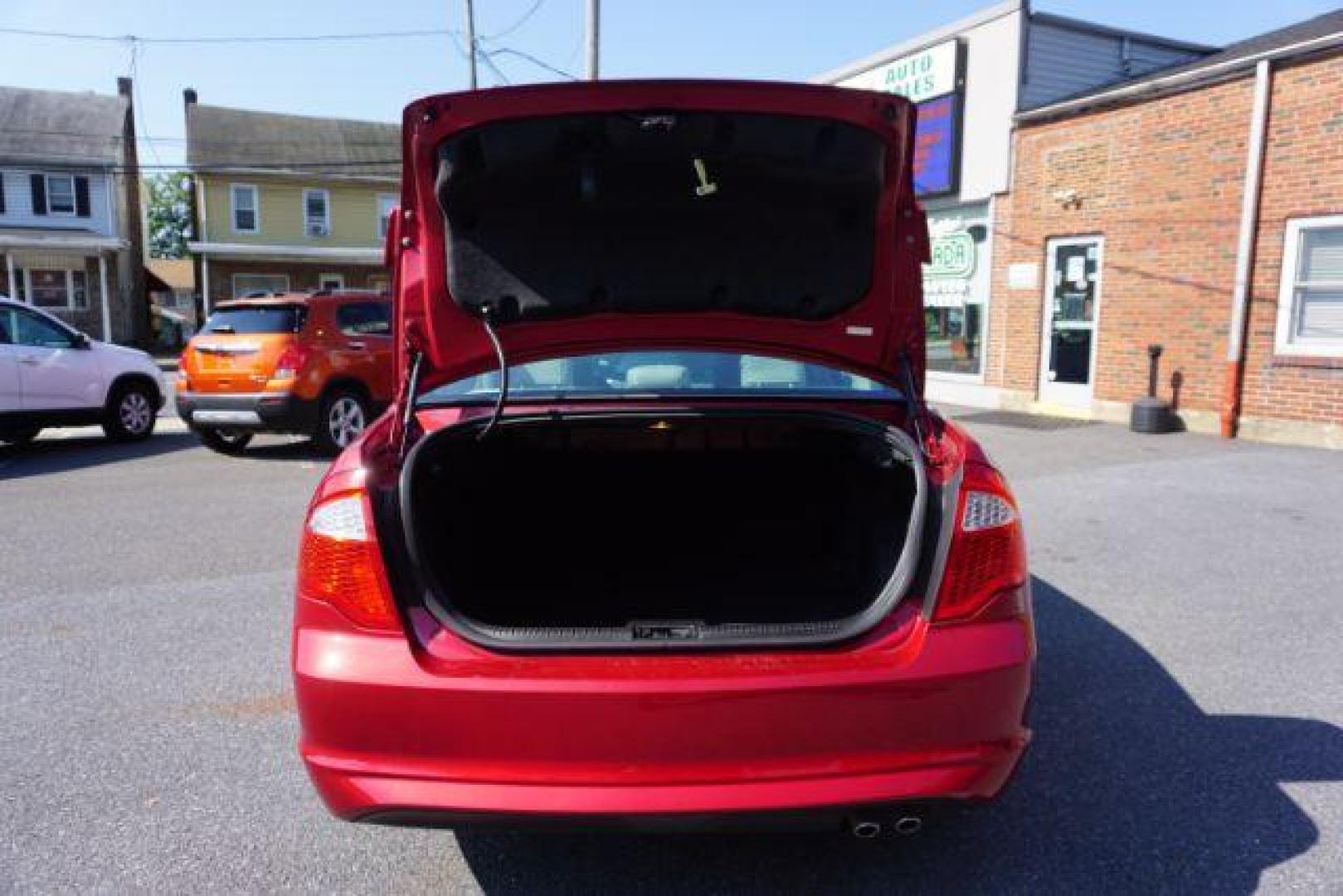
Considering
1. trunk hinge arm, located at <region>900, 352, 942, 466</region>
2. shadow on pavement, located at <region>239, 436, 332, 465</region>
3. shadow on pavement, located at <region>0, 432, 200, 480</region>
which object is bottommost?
shadow on pavement, located at <region>0, 432, 200, 480</region>

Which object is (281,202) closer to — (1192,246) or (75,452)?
(75,452)

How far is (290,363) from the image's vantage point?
30.7 feet

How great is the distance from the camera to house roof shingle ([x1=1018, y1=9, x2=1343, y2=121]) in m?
10.3

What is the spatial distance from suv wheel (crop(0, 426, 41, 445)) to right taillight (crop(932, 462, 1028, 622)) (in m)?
10.6

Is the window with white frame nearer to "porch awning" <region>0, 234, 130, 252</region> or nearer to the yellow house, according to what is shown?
the yellow house

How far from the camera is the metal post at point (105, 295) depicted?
94.1ft

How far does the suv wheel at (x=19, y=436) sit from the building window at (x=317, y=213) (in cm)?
2228

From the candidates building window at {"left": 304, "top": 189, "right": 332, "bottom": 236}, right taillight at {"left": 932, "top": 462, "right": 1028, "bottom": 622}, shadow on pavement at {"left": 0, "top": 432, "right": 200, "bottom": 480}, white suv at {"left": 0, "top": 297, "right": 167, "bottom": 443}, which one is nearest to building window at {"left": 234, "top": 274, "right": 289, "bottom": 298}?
building window at {"left": 304, "top": 189, "right": 332, "bottom": 236}

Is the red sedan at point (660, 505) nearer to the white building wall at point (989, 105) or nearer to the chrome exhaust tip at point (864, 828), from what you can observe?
the chrome exhaust tip at point (864, 828)

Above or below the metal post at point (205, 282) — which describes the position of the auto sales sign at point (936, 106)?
above

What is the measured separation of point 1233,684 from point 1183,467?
18.1 feet

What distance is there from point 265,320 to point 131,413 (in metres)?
2.66

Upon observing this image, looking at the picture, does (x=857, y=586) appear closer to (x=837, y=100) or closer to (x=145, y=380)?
(x=837, y=100)

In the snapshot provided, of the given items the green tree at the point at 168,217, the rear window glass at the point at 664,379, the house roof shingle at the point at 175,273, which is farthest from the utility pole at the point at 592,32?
the green tree at the point at 168,217
